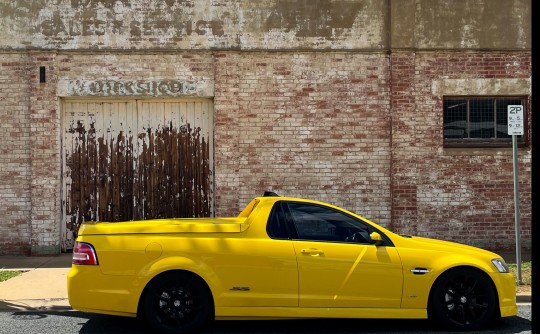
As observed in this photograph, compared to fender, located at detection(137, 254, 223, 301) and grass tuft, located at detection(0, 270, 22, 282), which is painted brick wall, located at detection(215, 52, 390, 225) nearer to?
grass tuft, located at detection(0, 270, 22, 282)

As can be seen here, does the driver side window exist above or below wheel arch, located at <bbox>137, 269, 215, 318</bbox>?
above

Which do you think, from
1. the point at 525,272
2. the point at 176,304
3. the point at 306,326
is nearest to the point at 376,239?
the point at 306,326

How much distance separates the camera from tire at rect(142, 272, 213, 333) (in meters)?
6.48

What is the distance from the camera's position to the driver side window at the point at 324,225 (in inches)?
269

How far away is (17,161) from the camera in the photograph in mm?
11820

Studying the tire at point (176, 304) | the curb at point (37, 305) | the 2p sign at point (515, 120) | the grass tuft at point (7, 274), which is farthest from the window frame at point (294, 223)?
the grass tuft at point (7, 274)

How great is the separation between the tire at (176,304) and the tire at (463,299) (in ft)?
7.74

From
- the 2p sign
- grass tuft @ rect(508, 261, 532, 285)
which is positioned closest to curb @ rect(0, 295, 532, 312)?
grass tuft @ rect(508, 261, 532, 285)

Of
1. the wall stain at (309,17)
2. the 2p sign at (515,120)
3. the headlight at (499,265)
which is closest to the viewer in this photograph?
the headlight at (499,265)

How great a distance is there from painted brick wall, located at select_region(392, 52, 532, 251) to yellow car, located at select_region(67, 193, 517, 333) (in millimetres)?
5446

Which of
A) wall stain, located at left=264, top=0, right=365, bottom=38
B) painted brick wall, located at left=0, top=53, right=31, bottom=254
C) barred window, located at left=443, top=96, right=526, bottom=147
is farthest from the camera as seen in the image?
barred window, located at left=443, top=96, right=526, bottom=147

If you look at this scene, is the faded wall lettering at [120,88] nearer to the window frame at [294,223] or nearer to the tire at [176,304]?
the window frame at [294,223]

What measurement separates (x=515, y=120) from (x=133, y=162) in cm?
670

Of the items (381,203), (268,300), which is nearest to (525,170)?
(381,203)
